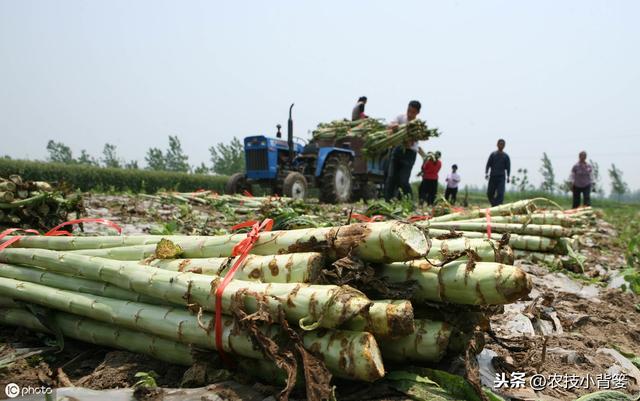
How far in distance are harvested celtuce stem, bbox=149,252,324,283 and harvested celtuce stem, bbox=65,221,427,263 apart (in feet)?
0.27

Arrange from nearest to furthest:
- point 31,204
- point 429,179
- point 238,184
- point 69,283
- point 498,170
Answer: point 69,283
point 31,204
point 498,170
point 429,179
point 238,184

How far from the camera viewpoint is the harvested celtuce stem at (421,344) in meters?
1.83

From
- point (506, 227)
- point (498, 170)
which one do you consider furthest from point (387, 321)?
point (498, 170)

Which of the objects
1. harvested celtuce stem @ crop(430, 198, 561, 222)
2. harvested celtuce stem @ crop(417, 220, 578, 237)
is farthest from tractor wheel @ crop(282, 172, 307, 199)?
harvested celtuce stem @ crop(417, 220, 578, 237)

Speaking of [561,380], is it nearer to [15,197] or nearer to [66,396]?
[66,396]

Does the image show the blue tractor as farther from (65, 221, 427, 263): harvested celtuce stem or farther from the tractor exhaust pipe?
(65, 221, 427, 263): harvested celtuce stem

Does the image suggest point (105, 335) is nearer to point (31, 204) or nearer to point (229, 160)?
point (31, 204)

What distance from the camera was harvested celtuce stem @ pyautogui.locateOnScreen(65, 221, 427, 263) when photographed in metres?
1.87

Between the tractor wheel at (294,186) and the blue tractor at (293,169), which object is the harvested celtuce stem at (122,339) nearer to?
the tractor wheel at (294,186)

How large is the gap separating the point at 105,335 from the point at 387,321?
5.06ft

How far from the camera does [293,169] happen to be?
43.0 ft

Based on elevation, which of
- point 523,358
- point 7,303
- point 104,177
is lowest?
point 523,358

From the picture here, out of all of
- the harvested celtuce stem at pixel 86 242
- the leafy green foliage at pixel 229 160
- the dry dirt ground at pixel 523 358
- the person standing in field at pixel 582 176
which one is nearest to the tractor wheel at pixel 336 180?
the person standing in field at pixel 582 176

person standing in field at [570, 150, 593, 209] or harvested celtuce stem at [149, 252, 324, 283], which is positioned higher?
person standing in field at [570, 150, 593, 209]
